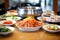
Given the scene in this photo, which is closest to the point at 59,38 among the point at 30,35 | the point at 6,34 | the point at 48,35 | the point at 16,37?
the point at 48,35

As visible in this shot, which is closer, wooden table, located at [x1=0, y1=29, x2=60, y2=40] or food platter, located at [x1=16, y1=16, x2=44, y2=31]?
wooden table, located at [x1=0, y1=29, x2=60, y2=40]

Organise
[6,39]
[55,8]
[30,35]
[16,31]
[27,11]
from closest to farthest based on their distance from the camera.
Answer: [6,39] → [30,35] → [16,31] → [27,11] → [55,8]

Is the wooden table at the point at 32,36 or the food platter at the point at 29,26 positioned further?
the food platter at the point at 29,26

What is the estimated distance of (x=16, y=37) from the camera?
1342 millimetres

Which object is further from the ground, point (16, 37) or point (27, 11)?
point (27, 11)

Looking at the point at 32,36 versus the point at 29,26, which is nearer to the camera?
the point at 32,36

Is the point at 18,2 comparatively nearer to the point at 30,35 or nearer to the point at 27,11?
the point at 27,11

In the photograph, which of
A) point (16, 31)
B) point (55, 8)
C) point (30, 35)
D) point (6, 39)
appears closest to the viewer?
point (6, 39)

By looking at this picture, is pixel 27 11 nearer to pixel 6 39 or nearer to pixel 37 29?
pixel 37 29

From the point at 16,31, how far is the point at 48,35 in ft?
1.20

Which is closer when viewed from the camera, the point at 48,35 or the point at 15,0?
the point at 48,35

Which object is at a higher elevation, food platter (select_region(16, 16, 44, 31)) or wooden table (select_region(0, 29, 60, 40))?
food platter (select_region(16, 16, 44, 31))

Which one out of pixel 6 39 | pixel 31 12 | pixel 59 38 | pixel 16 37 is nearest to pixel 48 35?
pixel 59 38

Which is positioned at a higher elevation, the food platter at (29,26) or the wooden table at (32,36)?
the food platter at (29,26)
